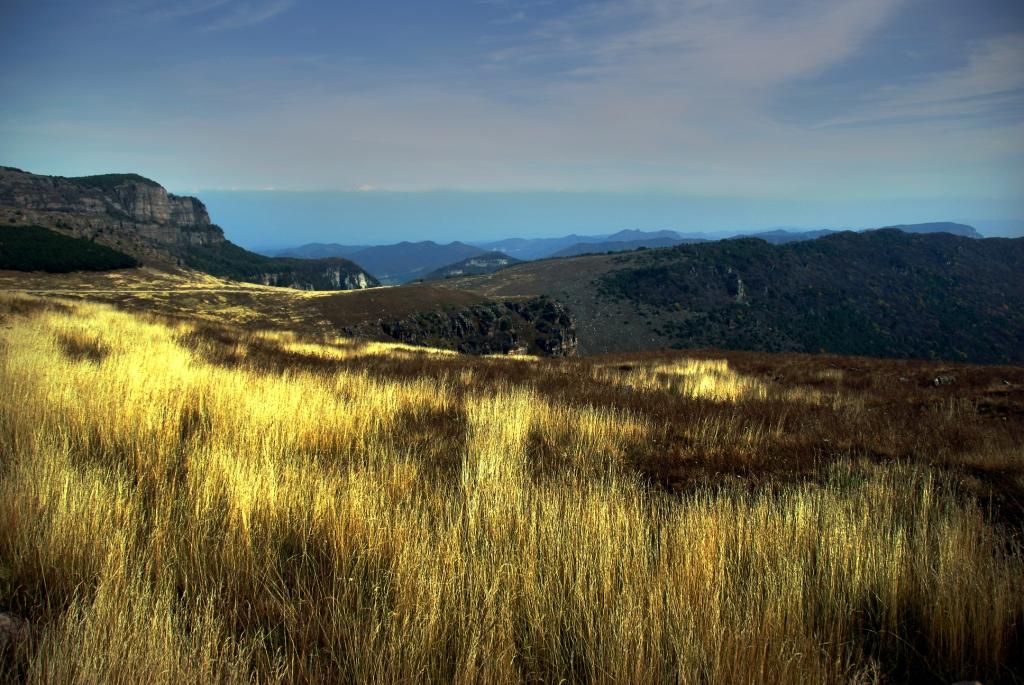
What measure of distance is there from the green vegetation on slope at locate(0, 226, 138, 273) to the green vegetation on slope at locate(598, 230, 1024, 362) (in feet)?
372

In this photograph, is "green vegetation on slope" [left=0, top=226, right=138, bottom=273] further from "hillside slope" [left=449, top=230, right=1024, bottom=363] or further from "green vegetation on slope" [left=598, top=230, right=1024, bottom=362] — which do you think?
"green vegetation on slope" [left=598, top=230, right=1024, bottom=362]

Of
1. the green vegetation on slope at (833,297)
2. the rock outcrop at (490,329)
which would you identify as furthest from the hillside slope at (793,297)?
the rock outcrop at (490,329)

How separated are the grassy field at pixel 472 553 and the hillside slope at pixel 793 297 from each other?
107 metres

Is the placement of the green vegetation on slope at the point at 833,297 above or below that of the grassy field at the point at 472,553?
above

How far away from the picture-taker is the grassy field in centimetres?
211

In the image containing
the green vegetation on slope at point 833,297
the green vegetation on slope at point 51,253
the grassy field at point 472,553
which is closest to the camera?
the grassy field at point 472,553

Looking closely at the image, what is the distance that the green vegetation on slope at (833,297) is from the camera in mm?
128125

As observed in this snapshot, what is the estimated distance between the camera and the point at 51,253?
8712 centimetres

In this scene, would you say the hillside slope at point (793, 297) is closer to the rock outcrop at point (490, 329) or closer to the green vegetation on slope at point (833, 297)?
the green vegetation on slope at point (833, 297)

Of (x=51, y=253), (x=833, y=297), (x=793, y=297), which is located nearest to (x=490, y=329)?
(x=51, y=253)

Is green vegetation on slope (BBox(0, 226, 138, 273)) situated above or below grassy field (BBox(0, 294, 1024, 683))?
above

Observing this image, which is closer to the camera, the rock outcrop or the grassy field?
the grassy field

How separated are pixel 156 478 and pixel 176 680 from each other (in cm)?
259

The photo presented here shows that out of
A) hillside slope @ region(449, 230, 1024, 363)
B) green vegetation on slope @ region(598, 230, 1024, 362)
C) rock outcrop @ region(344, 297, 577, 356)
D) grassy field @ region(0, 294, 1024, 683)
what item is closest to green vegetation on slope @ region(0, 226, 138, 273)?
rock outcrop @ region(344, 297, 577, 356)
